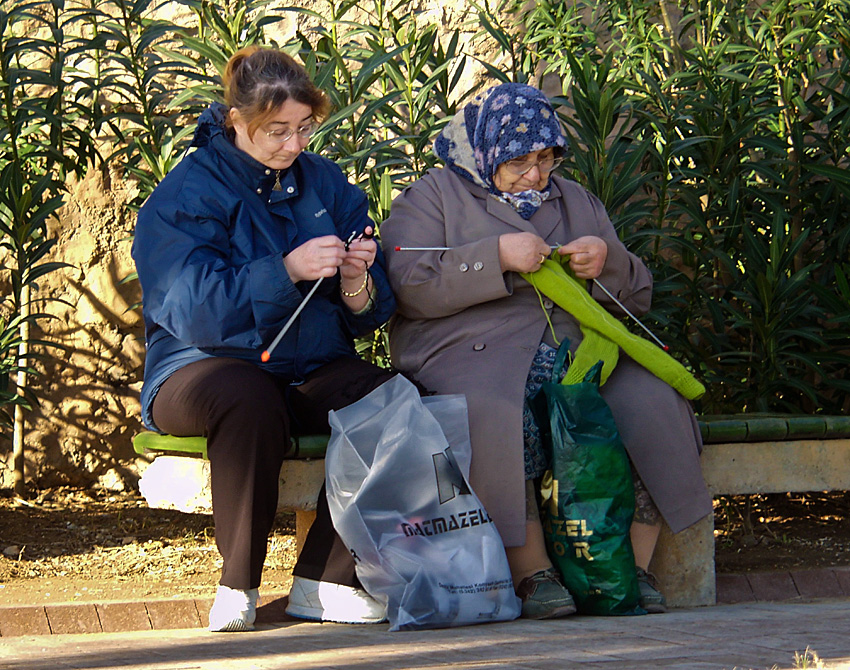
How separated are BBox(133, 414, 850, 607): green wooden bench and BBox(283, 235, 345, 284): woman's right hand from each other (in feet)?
1.55

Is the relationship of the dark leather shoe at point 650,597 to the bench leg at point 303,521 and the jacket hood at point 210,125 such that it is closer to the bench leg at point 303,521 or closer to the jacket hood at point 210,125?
the bench leg at point 303,521

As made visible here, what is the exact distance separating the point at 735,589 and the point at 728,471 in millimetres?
401

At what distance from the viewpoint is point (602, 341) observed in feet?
10.4

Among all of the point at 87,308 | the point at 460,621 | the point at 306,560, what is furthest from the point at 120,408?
the point at 460,621

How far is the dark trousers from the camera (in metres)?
2.67

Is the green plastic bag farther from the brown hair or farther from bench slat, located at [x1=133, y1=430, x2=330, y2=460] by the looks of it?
the brown hair

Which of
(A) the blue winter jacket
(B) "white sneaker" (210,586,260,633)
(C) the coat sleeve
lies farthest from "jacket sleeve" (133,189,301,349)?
(B) "white sneaker" (210,586,260,633)

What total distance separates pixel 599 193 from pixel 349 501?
1614 mm

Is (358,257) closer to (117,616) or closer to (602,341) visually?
(602,341)

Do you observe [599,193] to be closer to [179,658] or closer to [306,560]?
[306,560]

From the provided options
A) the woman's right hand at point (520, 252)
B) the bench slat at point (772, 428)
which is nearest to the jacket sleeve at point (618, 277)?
the woman's right hand at point (520, 252)

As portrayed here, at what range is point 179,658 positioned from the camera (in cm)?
226

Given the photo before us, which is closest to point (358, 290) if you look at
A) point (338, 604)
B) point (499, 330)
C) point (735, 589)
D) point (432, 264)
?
point (432, 264)

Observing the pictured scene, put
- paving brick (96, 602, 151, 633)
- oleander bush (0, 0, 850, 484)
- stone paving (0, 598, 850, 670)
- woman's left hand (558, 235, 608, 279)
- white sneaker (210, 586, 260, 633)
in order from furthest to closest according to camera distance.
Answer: oleander bush (0, 0, 850, 484), woman's left hand (558, 235, 608, 279), paving brick (96, 602, 151, 633), white sneaker (210, 586, 260, 633), stone paving (0, 598, 850, 670)
